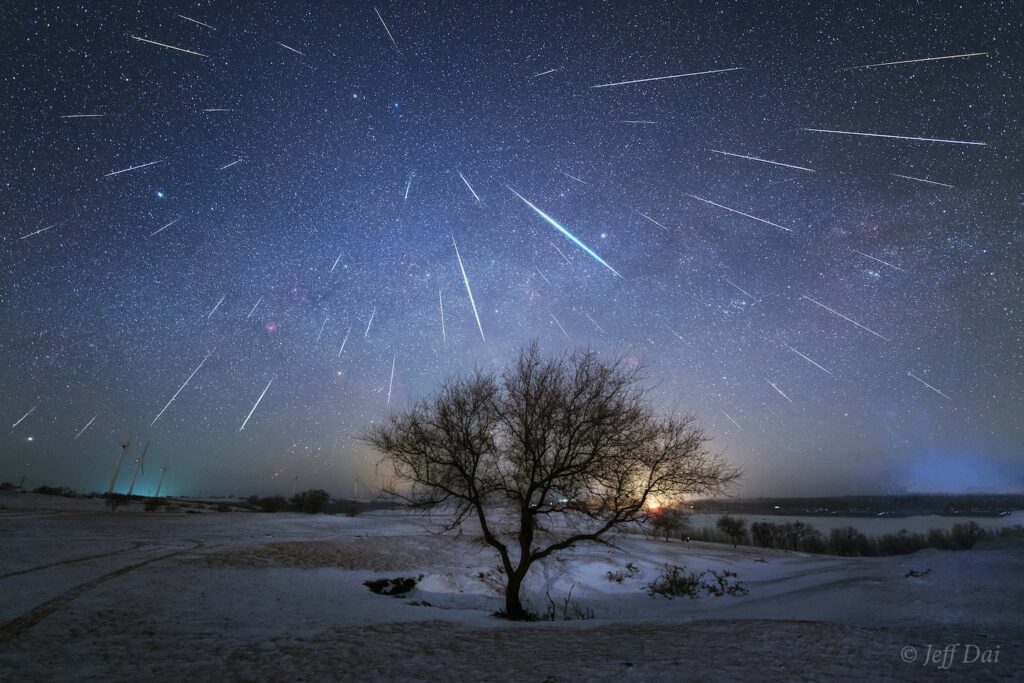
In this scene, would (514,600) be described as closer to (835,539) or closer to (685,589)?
(685,589)

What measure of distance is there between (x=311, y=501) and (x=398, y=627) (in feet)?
274

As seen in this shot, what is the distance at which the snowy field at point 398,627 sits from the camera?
650 centimetres

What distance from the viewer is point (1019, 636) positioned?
27.8 feet

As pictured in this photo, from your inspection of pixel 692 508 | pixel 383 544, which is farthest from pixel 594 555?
pixel 692 508

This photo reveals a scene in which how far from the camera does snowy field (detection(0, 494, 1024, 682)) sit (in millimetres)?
6496

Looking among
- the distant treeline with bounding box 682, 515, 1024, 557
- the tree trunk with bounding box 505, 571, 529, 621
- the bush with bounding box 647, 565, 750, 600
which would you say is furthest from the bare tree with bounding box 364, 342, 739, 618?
the distant treeline with bounding box 682, 515, 1024, 557

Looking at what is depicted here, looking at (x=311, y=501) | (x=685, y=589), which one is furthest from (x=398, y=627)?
(x=311, y=501)

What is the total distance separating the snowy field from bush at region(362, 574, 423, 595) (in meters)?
0.63

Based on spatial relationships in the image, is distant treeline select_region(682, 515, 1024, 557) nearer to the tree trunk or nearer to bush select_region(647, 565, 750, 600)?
bush select_region(647, 565, 750, 600)

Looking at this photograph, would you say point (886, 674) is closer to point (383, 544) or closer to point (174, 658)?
point (174, 658)

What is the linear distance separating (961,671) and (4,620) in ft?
58.1

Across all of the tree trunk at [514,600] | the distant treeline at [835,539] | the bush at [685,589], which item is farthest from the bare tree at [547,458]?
the distant treeline at [835,539]

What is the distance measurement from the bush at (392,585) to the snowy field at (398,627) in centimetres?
63

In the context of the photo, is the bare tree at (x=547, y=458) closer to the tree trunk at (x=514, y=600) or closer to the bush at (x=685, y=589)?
the tree trunk at (x=514, y=600)
